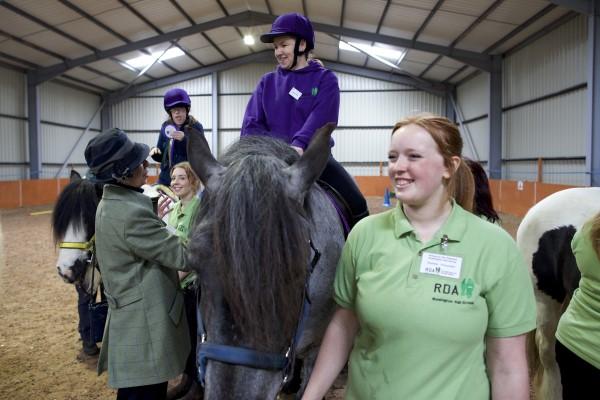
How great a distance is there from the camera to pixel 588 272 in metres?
1.75

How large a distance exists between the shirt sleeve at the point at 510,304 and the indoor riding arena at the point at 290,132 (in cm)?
4

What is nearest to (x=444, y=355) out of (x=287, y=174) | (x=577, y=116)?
(x=287, y=174)

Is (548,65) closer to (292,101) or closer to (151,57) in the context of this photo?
(292,101)

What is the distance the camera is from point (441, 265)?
1.21 meters

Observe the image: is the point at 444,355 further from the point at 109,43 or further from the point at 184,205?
the point at 109,43

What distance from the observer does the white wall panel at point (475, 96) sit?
16.4 m

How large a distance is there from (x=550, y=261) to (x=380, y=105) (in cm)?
1849

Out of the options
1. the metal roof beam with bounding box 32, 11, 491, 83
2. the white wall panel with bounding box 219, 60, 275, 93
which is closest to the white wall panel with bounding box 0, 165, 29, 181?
the metal roof beam with bounding box 32, 11, 491, 83

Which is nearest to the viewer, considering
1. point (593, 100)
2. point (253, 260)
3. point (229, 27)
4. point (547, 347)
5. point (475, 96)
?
point (253, 260)

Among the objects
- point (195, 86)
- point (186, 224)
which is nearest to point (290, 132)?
point (186, 224)

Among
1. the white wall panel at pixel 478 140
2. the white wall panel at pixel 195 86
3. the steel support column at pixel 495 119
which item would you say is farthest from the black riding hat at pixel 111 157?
the white wall panel at pixel 195 86

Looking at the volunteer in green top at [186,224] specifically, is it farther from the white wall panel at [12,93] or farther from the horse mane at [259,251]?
the white wall panel at [12,93]

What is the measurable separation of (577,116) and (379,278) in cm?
1243

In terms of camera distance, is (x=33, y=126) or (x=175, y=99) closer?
(x=175, y=99)
